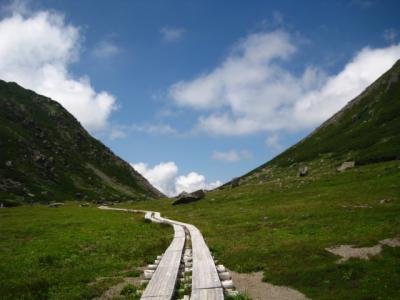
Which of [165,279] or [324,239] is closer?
[165,279]

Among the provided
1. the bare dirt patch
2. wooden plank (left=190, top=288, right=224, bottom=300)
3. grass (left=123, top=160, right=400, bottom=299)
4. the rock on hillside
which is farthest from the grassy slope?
the bare dirt patch

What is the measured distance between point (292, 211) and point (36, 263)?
34.6 meters

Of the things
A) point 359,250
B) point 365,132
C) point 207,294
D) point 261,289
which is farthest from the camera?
point 365,132

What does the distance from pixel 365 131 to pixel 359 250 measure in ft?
363

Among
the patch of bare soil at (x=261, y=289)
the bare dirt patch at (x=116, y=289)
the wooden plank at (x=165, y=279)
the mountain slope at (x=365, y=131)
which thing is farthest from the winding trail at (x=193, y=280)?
the mountain slope at (x=365, y=131)

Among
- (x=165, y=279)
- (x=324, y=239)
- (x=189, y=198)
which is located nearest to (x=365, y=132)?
(x=189, y=198)

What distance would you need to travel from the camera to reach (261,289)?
17422 millimetres

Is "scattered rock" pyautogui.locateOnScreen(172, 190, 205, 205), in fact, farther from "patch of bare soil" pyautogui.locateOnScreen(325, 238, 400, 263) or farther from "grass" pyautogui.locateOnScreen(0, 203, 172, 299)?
"patch of bare soil" pyautogui.locateOnScreen(325, 238, 400, 263)

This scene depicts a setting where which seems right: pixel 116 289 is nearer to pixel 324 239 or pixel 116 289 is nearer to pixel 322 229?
pixel 324 239

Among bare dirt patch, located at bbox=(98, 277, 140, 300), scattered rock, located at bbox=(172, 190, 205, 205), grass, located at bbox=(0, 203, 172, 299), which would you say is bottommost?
bare dirt patch, located at bbox=(98, 277, 140, 300)

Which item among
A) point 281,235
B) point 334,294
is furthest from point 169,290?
point 281,235

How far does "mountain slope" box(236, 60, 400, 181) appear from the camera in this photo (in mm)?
95919

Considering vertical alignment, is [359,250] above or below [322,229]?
below

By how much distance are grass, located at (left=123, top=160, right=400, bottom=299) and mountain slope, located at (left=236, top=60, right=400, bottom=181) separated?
33977mm
